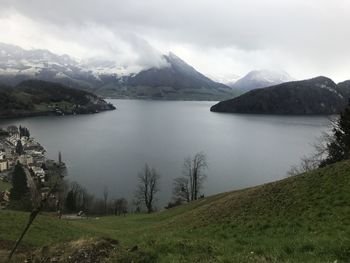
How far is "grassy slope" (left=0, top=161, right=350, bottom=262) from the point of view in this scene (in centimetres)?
1194

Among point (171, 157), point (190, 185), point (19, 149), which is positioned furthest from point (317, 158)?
point (19, 149)

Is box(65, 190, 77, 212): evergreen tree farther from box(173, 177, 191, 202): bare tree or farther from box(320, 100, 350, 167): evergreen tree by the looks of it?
box(320, 100, 350, 167): evergreen tree

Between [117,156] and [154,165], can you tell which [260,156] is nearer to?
[154,165]

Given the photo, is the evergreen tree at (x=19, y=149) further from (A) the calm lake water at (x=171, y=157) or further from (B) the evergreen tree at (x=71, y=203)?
(B) the evergreen tree at (x=71, y=203)

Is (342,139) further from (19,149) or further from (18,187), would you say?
(19,149)

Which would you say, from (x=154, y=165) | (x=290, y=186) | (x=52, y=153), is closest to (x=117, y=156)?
(x=154, y=165)

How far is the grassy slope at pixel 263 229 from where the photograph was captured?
11.9m

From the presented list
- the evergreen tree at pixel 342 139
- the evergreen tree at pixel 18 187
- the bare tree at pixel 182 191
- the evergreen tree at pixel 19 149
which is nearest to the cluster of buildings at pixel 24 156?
the evergreen tree at pixel 19 149

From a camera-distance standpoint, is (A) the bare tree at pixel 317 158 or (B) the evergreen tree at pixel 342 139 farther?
(A) the bare tree at pixel 317 158

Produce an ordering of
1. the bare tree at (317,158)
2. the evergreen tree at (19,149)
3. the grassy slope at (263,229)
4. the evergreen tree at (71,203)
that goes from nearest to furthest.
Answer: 1. the grassy slope at (263,229)
2. the bare tree at (317,158)
3. the evergreen tree at (71,203)
4. the evergreen tree at (19,149)

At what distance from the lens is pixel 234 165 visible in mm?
126938

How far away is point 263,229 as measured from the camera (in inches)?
811

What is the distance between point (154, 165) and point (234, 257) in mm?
116672

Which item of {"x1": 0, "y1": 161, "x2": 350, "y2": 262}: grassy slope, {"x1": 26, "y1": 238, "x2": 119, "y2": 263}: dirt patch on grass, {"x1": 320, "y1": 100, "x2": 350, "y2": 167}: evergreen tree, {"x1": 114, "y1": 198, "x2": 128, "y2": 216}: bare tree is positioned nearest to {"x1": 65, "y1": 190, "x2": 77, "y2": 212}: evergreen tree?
{"x1": 114, "y1": 198, "x2": 128, "y2": 216}: bare tree
